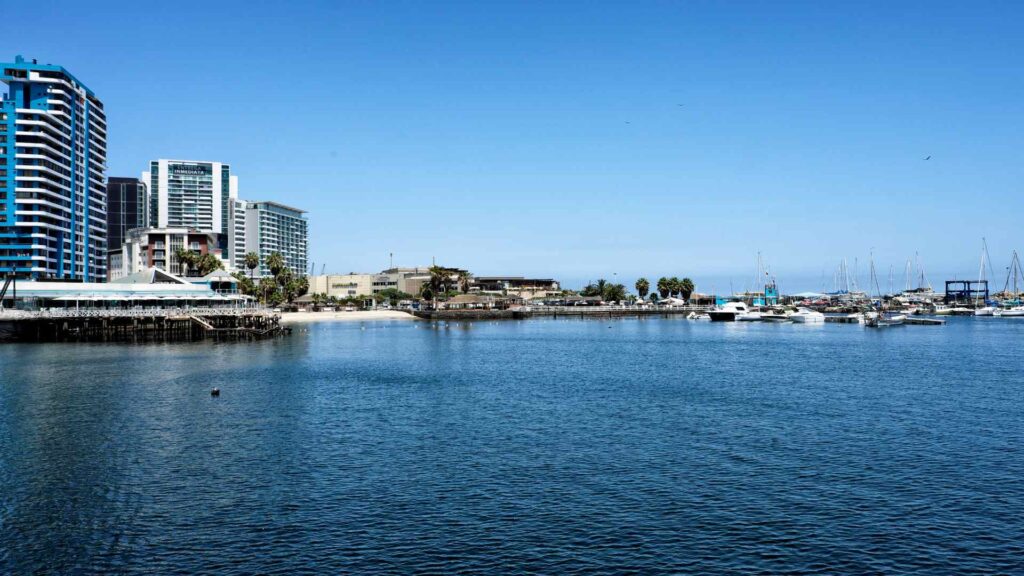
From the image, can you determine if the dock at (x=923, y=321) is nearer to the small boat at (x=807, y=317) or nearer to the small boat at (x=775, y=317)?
the small boat at (x=807, y=317)

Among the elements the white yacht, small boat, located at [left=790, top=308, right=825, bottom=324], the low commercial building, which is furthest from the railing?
small boat, located at [left=790, top=308, right=825, bottom=324]

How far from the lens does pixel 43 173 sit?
14575 centimetres

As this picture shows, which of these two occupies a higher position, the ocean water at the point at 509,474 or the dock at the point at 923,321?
the dock at the point at 923,321

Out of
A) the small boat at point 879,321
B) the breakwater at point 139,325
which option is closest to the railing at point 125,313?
the breakwater at point 139,325

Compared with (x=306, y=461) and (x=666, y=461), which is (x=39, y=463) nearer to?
(x=306, y=461)

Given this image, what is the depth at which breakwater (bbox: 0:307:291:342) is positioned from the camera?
103250 millimetres

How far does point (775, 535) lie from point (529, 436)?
16400 millimetres

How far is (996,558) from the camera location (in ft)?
72.3

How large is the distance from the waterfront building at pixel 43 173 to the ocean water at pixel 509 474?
331ft

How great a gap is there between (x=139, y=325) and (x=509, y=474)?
103 metres

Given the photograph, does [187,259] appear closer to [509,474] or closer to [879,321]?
[509,474]

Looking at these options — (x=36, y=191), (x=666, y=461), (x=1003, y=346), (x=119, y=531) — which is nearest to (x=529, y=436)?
(x=666, y=461)

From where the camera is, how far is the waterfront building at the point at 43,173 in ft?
467

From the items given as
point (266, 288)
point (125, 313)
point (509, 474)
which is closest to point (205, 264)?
point (266, 288)
